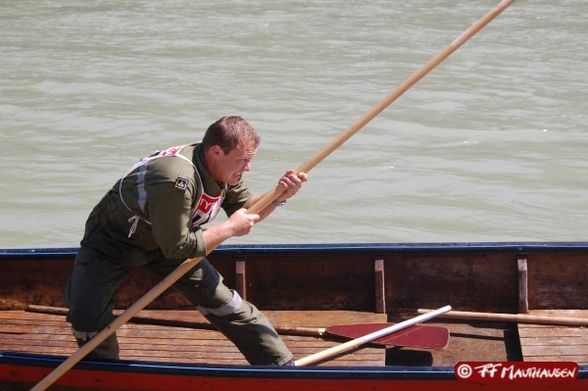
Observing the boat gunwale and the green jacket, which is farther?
the boat gunwale

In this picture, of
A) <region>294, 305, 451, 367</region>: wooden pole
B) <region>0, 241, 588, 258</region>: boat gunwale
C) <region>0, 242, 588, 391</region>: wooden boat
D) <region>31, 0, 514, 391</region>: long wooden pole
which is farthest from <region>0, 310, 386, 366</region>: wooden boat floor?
<region>31, 0, 514, 391</region>: long wooden pole

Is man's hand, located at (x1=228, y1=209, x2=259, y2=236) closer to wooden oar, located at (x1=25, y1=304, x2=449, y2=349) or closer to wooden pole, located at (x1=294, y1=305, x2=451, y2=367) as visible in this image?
wooden pole, located at (x1=294, y1=305, x2=451, y2=367)

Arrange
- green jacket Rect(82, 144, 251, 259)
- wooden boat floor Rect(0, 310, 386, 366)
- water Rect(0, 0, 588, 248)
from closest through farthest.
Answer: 1. green jacket Rect(82, 144, 251, 259)
2. wooden boat floor Rect(0, 310, 386, 366)
3. water Rect(0, 0, 588, 248)

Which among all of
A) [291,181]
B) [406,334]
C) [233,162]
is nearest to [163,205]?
[233,162]

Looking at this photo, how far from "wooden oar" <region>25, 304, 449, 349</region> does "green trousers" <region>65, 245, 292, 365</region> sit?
0.70 metres

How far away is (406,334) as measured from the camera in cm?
617

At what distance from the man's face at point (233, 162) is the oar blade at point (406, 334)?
1672mm

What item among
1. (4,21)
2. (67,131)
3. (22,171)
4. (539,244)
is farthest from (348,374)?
(4,21)

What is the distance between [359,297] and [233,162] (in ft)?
7.00

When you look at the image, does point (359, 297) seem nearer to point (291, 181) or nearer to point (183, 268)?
point (291, 181)

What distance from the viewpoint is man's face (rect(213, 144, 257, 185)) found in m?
4.85

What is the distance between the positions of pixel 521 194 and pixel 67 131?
227 inches

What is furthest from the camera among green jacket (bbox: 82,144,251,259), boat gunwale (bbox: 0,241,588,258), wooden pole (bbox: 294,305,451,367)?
boat gunwale (bbox: 0,241,588,258)

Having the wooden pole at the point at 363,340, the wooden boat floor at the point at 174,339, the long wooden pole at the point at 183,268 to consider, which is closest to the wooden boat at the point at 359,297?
the wooden boat floor at the point at 174,339
